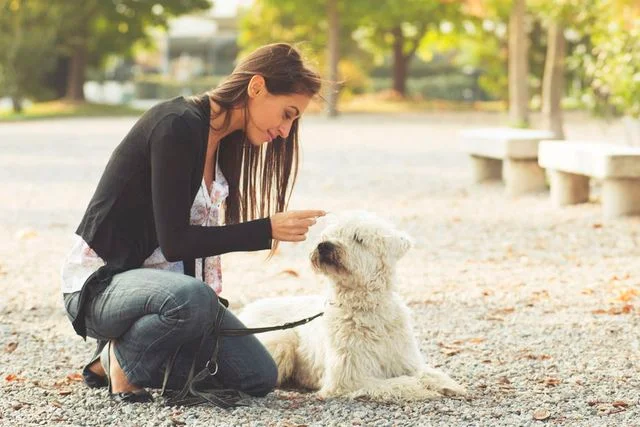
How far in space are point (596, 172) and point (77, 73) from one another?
31.9 m

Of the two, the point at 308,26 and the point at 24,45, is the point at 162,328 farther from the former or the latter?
the point at 308,26

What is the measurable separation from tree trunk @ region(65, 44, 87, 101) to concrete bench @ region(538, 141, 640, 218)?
30.3 metres

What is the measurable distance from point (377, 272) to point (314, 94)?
2.67 feet

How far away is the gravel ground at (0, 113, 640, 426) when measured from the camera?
455cm

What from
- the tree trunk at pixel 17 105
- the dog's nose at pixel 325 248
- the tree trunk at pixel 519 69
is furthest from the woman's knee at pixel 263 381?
the tree trunk at pixel 17 105

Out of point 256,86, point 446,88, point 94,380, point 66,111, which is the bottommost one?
point 66,111

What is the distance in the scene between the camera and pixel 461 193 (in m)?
13.5

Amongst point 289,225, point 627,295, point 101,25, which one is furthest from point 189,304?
point 101,25

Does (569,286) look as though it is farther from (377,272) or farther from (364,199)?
(364,199)

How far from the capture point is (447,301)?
7230 millimetres

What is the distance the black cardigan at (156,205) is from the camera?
14.4 ft

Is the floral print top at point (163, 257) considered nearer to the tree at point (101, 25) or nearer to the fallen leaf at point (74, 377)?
the fallen leaf at point (74, 377)

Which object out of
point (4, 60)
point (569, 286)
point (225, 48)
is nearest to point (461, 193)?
point (569, 286)

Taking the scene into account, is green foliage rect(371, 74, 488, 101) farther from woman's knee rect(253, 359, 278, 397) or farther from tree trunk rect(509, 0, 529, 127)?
woman's knee rect(253, 359, 278, 397)
